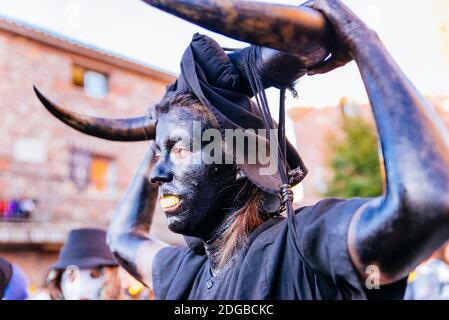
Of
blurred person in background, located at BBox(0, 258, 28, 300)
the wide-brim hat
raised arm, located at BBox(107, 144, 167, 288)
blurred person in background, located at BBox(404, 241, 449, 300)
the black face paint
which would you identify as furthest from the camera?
blurred person in background, located at BBox(404, 241, 449, 300)

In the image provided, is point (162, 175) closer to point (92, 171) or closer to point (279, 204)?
point (279, 204)

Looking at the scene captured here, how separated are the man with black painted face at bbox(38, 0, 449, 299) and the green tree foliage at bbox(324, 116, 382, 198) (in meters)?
16.4

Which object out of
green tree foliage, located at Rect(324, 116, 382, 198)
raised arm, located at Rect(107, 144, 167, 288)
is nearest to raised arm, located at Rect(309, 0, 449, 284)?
raised arm, located at Rect(107, 144, 167, 288)

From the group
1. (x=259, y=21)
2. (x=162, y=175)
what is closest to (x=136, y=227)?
(x=162, y=175)

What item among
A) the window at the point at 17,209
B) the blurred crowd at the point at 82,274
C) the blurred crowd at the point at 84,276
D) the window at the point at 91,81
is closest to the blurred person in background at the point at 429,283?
the blurred crowd at the point at 84,276

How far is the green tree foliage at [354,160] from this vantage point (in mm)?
17984

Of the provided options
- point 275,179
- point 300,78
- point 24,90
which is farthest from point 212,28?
point 24,90

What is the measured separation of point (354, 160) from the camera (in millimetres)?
18438

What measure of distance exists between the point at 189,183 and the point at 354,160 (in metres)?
17.3

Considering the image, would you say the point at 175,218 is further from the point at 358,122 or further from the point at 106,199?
the point at 358,122

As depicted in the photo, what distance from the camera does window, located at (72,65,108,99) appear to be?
53.6 ft

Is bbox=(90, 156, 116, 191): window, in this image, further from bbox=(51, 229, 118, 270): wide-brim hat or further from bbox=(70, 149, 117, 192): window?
bbox=(51, 229, 118, 270): wide-brim hat

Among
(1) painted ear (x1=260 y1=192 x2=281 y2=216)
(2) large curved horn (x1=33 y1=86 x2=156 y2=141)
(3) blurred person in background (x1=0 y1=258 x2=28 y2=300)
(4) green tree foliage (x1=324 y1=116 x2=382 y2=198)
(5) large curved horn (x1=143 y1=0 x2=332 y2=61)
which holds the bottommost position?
(4) green tree foliage (x1=324 y1=116 x2=382 y2=198)
